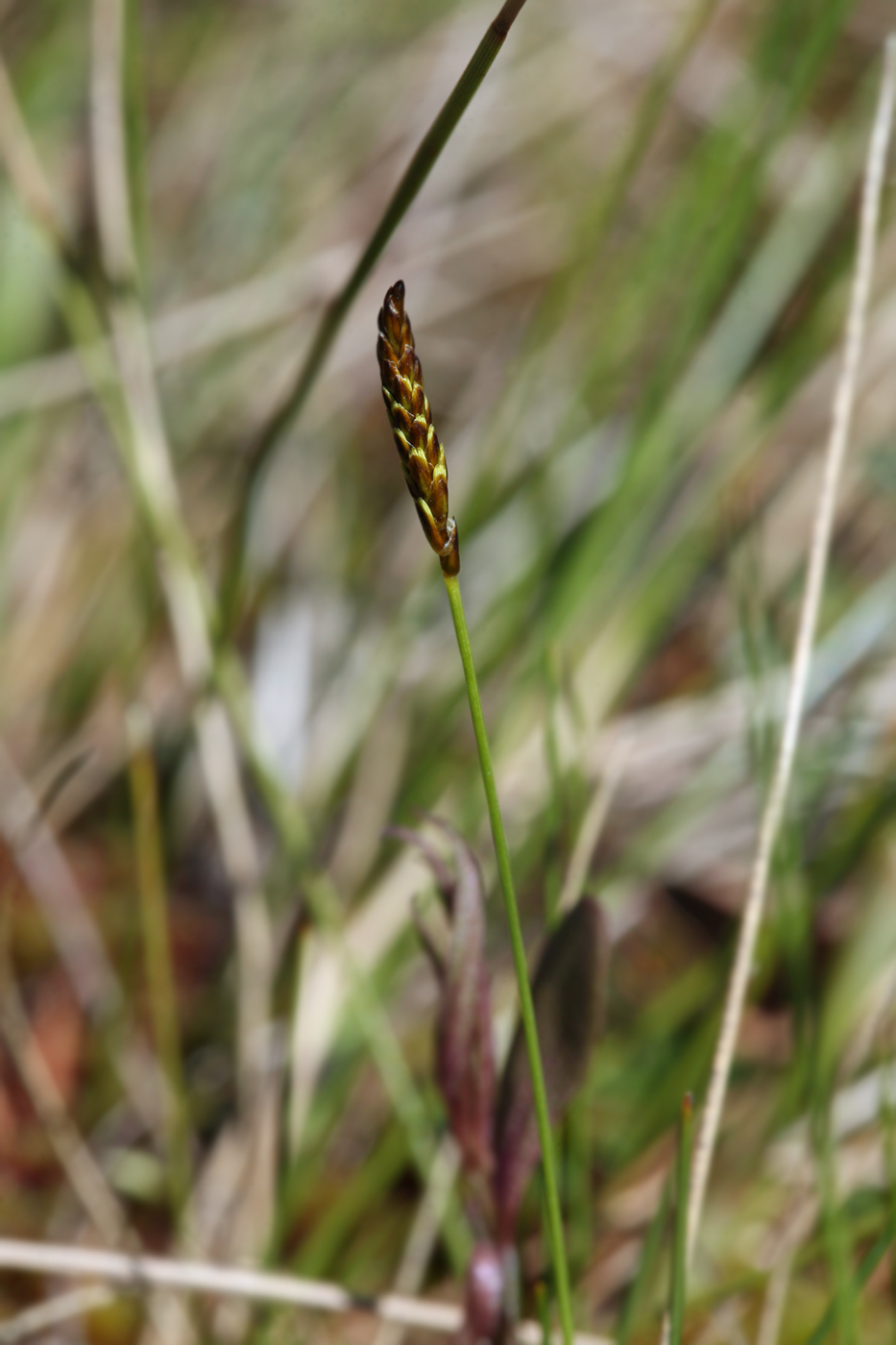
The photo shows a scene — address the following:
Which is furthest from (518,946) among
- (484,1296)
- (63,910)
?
(63,910)

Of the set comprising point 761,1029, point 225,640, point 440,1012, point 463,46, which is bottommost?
point 761,1029

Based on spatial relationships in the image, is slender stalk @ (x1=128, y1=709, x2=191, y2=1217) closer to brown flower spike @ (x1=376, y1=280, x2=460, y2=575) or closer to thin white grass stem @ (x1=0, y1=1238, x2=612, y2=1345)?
thin white grass stem @ (x1=0, y1=1238, x2=612, y2=1345)

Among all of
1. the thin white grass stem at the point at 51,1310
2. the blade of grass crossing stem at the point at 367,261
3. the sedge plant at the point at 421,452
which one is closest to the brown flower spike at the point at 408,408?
the sedge plant at the point at 421,452

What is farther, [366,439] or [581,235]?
[366,439]

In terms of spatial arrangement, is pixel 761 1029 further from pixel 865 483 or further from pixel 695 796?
pixel 865 483

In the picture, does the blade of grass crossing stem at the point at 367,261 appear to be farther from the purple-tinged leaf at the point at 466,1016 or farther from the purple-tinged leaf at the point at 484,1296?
the purple-tinged leaf at the point at 484,1296

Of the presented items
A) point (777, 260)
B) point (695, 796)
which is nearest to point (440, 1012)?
point (695, 796)

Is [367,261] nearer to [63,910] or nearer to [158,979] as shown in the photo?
[158,979]
